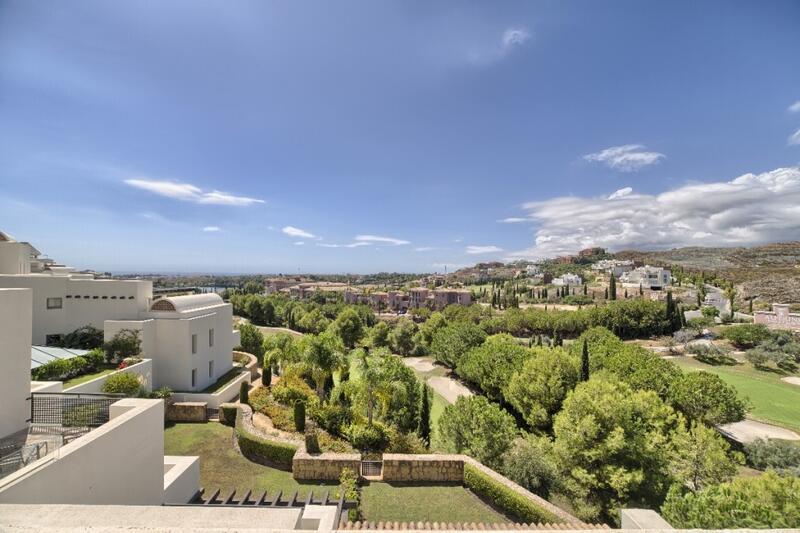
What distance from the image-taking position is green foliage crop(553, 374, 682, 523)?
12922 mm

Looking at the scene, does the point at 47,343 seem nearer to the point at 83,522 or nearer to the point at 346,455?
the point at 346,455

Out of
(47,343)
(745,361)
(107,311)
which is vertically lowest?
(745,361)

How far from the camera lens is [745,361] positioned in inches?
1667

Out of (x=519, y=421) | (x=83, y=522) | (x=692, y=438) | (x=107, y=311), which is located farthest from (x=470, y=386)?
(x=83, y=522)

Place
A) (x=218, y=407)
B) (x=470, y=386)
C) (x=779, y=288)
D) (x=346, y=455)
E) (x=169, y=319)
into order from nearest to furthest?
(x=346, y=455) < (x=218, y=407) < (x=169, y=319) < (x=470, y=386) < (x=779, y=288)

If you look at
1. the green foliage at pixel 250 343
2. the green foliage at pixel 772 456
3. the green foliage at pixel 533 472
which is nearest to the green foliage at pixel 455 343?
the green foliage at pixel 250 343

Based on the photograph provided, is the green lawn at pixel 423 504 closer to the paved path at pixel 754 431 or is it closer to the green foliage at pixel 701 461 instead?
the green foliage at pixel 701 461

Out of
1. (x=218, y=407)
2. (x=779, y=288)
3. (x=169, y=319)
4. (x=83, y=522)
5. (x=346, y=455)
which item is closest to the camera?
(x=83, y=522)

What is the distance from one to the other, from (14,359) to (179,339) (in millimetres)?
14299

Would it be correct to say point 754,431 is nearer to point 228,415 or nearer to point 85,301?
point 228,415

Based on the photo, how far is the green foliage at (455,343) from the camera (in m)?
36.0

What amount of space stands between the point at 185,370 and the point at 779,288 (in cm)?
13528

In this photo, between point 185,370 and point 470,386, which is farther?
point 470,386

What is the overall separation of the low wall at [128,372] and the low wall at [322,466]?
31.5ft
